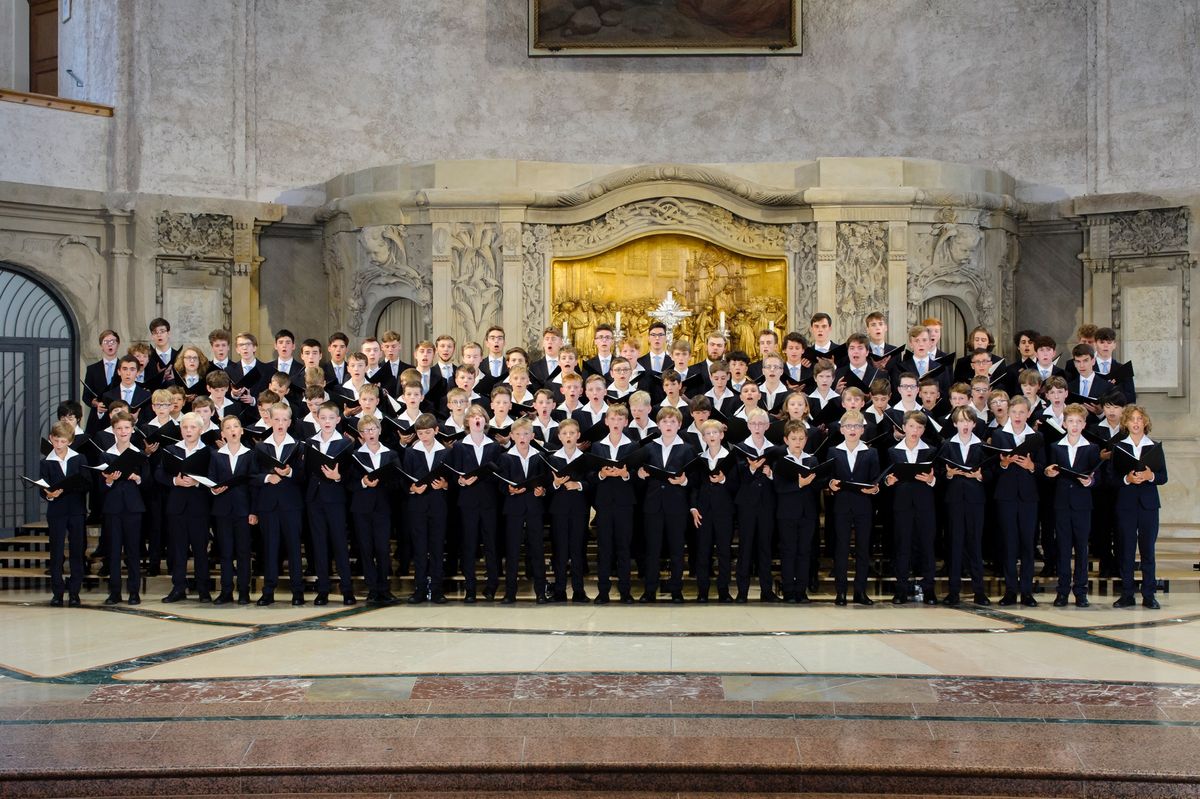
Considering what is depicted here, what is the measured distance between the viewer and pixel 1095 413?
8922mm

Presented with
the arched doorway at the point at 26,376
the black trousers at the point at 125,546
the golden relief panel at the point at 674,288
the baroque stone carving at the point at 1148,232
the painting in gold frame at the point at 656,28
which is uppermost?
the painting in gold frame at the point at 656,28

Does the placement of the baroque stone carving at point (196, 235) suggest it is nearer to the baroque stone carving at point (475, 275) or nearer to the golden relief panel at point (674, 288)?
the baroque stone carving at point (475, 275)

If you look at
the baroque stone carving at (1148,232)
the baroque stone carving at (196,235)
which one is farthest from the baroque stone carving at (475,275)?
the baroque stone carving at (1148,232)

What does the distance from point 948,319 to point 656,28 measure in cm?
425

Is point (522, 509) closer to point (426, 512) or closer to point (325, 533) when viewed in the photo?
point (426, 512)

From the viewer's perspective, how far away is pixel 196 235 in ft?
42.1

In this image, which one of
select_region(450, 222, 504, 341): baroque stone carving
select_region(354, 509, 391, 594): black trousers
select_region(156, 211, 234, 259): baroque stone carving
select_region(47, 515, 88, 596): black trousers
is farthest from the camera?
select_region(156, 211, 234, 259): baroque stone carving

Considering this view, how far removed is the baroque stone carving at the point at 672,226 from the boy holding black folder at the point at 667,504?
4285 millimetres

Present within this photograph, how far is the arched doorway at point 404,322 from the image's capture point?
12.2m

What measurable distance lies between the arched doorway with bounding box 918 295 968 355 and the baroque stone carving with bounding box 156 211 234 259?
644 cm

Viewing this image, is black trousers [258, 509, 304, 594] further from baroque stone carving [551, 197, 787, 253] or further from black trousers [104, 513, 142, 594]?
baroque stone carving [551, 197, 787, 253]

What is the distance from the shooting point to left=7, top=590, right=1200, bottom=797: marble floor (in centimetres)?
461

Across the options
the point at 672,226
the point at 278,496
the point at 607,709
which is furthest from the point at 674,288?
the point at 607,709

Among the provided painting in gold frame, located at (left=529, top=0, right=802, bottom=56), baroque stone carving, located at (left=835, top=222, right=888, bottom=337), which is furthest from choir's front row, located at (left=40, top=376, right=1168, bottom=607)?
painting in gold frame, located at (left=529, top=0, right=802, bottom=56)
